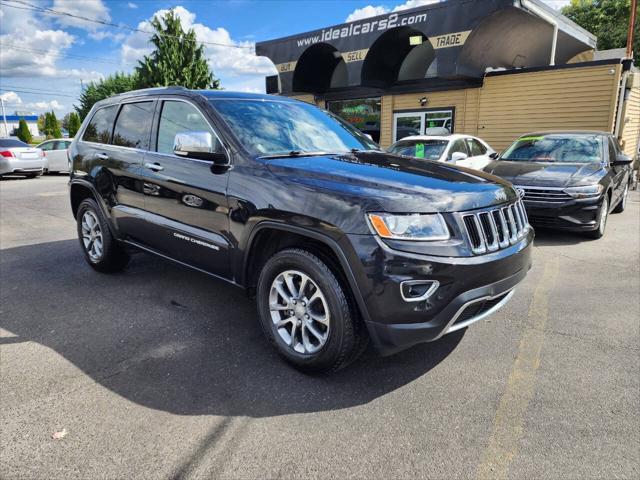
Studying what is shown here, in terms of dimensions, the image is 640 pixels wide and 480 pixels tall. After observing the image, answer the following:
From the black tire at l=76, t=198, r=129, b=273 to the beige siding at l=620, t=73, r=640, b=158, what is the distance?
13.5 metres

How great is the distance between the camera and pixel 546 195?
635 centimetres

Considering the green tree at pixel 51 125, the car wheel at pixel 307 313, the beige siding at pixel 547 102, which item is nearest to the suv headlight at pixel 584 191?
the car wheel at pixel 307 313

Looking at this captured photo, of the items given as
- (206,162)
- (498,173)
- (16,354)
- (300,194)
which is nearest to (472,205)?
(300,194)

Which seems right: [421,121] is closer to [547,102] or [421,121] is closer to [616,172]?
[547,102]

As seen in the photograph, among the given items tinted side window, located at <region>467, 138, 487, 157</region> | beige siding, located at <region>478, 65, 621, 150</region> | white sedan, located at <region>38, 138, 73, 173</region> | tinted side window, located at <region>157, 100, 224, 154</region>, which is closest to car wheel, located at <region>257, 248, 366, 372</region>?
tinted side window, located at <region>157, 100, 224, 154</region>

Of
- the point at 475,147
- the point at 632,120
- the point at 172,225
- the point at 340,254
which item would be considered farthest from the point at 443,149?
the point at 632,120

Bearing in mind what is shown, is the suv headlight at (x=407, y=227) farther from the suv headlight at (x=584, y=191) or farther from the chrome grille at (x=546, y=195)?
the suv headlight at (x=584, y=191)

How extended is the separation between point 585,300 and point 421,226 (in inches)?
109

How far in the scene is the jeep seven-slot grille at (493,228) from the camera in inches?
101

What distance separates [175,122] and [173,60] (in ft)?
101

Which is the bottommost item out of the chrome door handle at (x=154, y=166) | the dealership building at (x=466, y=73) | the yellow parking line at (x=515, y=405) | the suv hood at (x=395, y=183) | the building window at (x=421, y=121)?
the yellow parking line at (x=515, y=405)

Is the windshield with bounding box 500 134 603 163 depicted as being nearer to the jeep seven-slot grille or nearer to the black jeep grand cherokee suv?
the black jeep grand cherokee suv

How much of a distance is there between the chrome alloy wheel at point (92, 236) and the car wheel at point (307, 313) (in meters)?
2.73

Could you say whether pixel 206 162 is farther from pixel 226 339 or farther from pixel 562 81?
pixel 562 81
